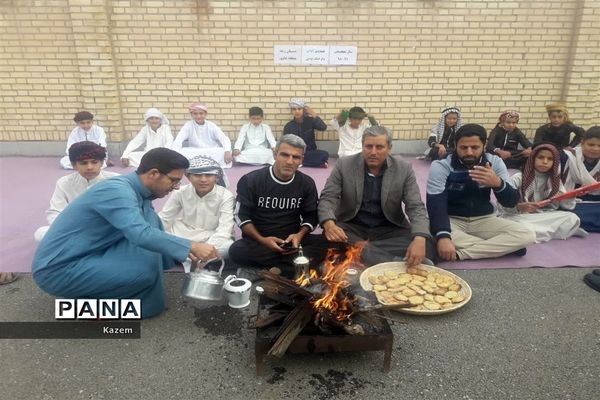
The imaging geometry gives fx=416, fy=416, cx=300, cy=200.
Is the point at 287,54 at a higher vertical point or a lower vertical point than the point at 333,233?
higher

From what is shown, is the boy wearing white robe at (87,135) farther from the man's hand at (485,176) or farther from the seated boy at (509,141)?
the seated boy at (509,141)

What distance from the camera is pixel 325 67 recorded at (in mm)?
8062

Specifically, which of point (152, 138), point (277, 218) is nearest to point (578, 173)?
point (277, 218)

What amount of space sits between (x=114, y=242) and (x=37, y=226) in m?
2.54

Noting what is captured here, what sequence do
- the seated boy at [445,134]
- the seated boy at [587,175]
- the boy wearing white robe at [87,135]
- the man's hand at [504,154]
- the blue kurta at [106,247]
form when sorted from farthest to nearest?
1. the seated boy at [445,134]
2. the boy wearing white robe at [87,135]
3. the man's hand at [504,154]
4. the seated boy at [587,175]
5. the blue kurta at [106,247]

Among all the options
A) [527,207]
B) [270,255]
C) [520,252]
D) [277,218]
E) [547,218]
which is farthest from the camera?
[527,207]

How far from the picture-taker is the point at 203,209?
13.2 feet

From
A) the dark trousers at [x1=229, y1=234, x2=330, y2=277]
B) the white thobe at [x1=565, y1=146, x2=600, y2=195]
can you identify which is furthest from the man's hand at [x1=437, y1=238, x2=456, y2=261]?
the white thobe at [x1=565, y1=146, x2=600, y2=195]

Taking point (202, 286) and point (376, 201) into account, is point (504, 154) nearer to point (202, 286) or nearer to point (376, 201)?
point (376, 201)

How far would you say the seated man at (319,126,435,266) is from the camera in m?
3.78

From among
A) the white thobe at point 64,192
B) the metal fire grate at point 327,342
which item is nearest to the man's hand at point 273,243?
the metal fire grate at point 327,342

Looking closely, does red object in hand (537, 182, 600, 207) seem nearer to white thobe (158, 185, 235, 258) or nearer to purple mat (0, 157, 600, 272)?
purple mat (0, 157, 600, 272)

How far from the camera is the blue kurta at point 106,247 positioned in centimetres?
279

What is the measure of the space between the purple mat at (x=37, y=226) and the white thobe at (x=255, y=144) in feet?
Result: 0.92
